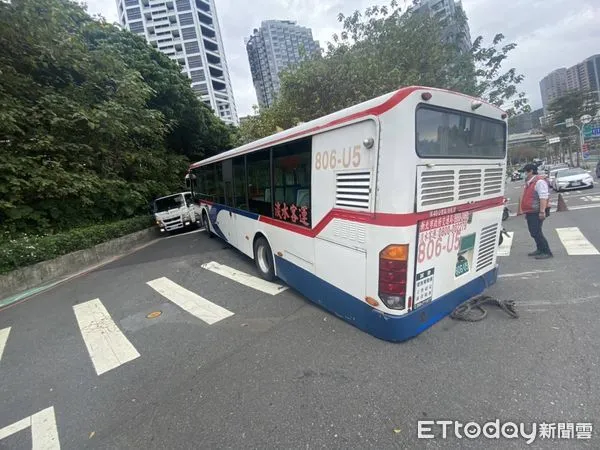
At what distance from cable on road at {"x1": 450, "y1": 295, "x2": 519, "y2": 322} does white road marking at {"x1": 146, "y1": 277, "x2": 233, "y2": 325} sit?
320 centimetres

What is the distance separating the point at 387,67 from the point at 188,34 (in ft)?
213

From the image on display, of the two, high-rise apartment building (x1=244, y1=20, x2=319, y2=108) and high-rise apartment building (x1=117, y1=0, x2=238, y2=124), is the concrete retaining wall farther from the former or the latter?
high-rise apartment building (x1=117, y1=0, x2=238, y2=124)

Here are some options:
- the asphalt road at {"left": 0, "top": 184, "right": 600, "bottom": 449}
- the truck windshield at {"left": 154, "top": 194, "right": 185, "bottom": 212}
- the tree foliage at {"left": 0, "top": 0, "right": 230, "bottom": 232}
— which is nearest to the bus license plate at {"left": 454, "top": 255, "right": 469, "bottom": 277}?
the asphalt road at {"left": 0, "top": 184, "right": 600, "bottom": 449}

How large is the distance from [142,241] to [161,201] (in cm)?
214

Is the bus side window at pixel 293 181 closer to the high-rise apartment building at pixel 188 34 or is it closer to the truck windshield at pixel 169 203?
the truck windshield at pixel 169 203

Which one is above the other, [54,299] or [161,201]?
[161,201]

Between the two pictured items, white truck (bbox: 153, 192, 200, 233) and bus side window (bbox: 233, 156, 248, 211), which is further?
white truck (bbox: 153, 192, 200, 233)

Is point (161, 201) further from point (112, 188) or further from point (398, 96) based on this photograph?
point (398, 96)

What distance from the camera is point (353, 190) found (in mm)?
2957

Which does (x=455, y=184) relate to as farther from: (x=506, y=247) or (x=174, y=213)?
(x=174, y=213)

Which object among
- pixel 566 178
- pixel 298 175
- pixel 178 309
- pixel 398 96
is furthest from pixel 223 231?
pixel 566 178

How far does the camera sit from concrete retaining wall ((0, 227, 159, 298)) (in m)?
6.50

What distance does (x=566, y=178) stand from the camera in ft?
47.9

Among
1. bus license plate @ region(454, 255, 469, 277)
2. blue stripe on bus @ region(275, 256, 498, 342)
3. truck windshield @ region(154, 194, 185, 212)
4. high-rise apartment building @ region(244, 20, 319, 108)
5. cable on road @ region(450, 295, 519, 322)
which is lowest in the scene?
cable on road @ region(450, 295, 519, 322)
